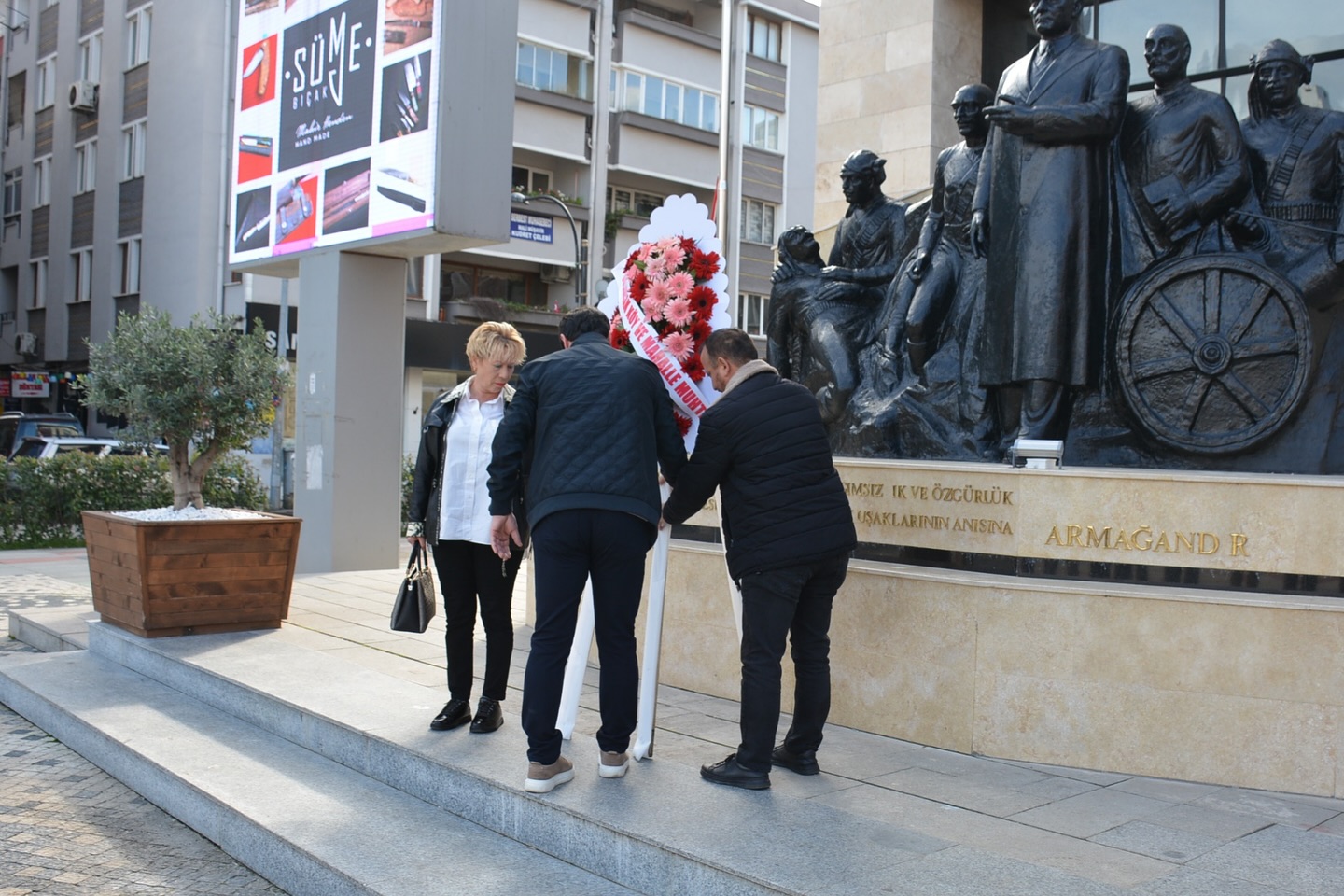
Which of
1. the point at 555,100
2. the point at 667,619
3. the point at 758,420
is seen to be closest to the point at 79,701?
the point at 667,619

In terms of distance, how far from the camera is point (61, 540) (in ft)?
56.6

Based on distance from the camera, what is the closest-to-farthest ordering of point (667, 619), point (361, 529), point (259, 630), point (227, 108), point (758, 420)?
point (758, 420), point (667, 619), point (259, 630), point (361, 529), point (227, 108)

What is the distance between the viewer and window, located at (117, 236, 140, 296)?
34.9m

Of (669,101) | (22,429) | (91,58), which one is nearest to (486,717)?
(22,429)

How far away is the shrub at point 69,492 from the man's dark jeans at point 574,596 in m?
13.5

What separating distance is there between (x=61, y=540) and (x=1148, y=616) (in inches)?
614

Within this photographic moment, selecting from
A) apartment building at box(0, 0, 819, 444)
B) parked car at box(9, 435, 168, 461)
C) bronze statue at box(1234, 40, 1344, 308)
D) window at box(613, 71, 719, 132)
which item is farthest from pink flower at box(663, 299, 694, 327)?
window at box(613, 71, 719, 132)

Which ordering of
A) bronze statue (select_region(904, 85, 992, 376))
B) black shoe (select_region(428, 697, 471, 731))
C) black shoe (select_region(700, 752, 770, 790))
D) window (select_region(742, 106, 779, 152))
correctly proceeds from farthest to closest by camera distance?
window (select_region(742, 106, 779, 152)) < bronze statue (select_region(904, 85, 992, 376)) < black shoe (select_region(428, 697, 471, 731)) < black shoe (select_region(700, 752, 770, 790))

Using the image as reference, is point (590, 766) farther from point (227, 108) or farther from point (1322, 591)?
point (227, 108)

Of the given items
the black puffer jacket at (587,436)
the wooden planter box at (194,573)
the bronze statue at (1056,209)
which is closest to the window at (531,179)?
the wooden planter box at (194,573)

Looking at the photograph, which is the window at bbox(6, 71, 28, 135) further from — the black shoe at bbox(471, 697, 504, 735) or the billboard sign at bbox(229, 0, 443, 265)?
the black shoe at bbox(471, 697, 504, 735)

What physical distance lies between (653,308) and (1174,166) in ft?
10.7

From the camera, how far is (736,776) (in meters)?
5.04

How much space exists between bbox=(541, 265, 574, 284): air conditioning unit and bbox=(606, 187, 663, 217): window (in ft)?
8.22
